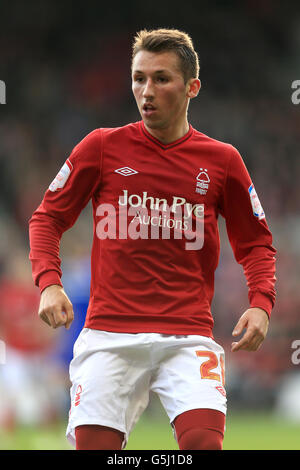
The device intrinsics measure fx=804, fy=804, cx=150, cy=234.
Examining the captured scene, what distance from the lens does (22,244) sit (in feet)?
37.7

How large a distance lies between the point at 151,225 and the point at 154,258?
132mm

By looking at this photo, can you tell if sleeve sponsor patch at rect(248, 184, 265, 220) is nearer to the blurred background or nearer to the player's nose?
the player's nose

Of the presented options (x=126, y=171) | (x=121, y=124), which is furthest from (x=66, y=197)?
(x=121, y=124)

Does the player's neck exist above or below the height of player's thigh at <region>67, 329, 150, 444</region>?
above

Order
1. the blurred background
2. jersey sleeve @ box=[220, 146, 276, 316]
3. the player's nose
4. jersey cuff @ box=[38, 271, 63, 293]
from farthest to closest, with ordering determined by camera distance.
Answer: the blurred background
jersey sleeve @ box=[220, 146, 276, 316]
the player's nose
jersey cuff @ box=[38, 271, 63, 293]

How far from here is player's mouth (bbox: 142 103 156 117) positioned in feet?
10.3

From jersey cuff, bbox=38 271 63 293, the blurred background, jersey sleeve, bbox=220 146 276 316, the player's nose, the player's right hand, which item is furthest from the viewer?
the blurred background

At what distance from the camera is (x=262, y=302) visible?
3203 millimetres

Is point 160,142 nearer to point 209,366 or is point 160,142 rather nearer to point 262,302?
point 262,302

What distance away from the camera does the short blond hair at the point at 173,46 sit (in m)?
3.19

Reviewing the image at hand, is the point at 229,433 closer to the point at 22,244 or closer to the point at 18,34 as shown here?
the point at 22,244

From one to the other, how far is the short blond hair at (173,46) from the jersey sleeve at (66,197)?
41cm

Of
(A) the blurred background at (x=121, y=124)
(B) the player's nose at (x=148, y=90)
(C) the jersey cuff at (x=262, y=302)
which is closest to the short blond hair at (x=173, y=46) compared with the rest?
(B) the player's nose at (x=148, y=90)

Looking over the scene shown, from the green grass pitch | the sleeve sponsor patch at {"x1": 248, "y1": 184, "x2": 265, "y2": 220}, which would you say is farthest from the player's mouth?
the green grass pitch
